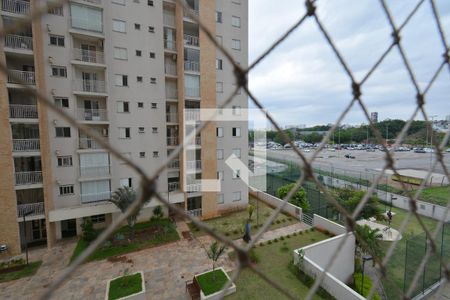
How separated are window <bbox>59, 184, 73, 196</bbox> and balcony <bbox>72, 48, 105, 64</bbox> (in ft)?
17.6

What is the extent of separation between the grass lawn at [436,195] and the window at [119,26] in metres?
17.6

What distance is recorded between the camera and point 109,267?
7965mm

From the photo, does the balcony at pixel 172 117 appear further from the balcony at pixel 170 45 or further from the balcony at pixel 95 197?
the balcony at pixel 95 197

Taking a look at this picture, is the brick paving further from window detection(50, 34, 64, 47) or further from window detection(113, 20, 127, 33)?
window detection(113, 20, 127, 33)

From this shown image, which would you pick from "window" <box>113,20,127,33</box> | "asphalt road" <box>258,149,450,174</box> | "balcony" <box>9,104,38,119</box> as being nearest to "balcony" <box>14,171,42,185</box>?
"balcony" <box>9,104,38,119</box>

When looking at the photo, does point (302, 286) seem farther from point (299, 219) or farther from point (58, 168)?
point (58, 168)

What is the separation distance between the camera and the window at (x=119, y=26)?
10696 mm

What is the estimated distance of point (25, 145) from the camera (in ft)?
29.4

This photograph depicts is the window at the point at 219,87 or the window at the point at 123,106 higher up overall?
the window at the point at 219,87

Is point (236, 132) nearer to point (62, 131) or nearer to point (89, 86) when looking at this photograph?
point (89, 86)

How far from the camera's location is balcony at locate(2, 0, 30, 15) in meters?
8.58

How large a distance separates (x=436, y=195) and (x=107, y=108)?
61.7 ft

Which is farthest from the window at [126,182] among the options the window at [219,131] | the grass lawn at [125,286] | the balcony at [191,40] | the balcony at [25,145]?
the balcony at [191,40]

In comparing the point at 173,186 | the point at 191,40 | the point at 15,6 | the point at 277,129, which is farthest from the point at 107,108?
the point at 277,129
